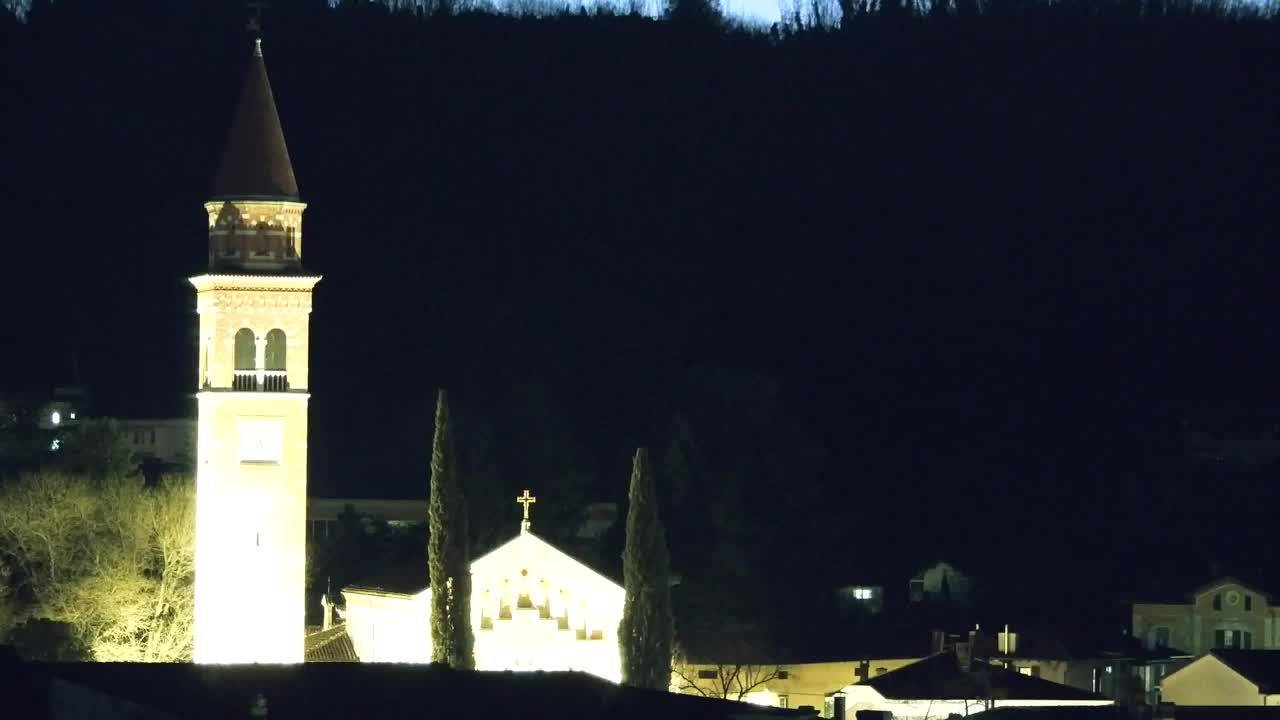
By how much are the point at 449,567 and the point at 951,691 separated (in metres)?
11.4

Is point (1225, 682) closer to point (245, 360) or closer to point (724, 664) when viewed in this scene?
point (724, 664)

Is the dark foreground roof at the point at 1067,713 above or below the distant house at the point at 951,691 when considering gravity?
above

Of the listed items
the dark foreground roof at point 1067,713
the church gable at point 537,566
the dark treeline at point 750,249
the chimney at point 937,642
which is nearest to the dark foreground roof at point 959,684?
the church gable at point 537,566

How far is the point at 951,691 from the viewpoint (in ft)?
216

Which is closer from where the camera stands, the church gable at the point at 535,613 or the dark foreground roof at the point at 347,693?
the dark foreground roof at the point at 347,693

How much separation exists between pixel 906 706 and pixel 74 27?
418 feet

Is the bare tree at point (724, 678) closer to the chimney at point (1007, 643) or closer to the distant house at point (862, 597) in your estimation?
the chimney at point (1007, 643)

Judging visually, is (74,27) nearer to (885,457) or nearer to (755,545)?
(885,457)

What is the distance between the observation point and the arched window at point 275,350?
7206 centimetres

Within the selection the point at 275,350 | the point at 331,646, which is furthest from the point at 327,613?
the point at 275,350

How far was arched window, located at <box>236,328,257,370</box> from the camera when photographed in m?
71.9

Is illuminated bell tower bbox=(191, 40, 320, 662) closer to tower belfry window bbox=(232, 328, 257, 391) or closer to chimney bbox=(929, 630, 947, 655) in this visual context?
tower belfry window bbox=(232, 328, 257, 391)

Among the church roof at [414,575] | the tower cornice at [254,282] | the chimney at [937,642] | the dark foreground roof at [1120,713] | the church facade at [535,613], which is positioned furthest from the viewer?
the chimney at [937,642]

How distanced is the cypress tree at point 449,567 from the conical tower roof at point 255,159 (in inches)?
227
